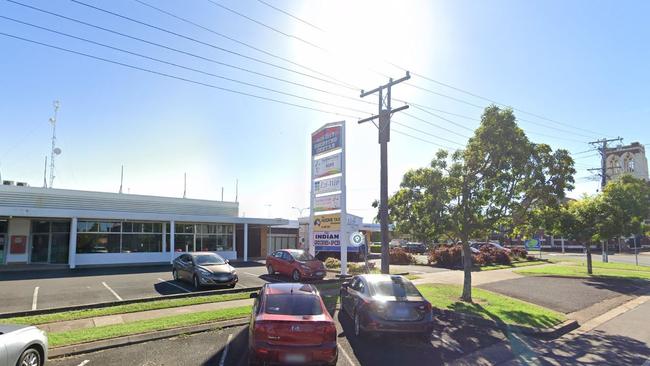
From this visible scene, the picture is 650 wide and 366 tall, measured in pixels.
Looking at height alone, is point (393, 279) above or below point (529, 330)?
above

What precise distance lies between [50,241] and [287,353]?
2614 cm

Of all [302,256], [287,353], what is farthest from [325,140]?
[287,353]

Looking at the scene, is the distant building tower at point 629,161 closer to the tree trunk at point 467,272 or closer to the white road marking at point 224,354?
the tree trunk at point 467,272

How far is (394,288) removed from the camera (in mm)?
9906

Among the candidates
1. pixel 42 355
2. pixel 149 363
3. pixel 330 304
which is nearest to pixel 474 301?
pixel 330 304

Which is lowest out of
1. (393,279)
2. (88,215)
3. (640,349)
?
(640,349)

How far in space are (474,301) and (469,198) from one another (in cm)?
366

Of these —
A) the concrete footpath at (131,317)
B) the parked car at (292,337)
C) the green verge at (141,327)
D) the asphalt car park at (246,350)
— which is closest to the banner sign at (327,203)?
the concrete footpath at (131,317)

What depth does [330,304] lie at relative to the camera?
547 inches

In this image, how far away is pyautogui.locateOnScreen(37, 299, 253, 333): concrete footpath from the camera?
10.3m

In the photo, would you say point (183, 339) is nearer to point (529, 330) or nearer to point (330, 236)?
point (529, 330)

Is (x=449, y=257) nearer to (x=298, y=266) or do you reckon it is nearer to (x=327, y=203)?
(x=327, y=203)

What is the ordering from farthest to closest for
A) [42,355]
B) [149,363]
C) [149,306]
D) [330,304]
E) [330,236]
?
[330,236] < [330,304] < [149,306] < [149,363] < [42,355]

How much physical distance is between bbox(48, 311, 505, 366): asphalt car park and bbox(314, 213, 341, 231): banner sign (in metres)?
9.97
